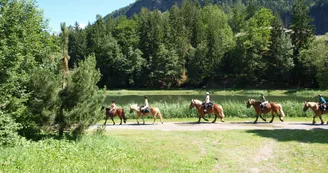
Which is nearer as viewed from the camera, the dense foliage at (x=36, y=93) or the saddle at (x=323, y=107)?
the dense foliage at (x=36, y=93)

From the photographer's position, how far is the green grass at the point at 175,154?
12.1 m

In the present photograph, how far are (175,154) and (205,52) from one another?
225ft

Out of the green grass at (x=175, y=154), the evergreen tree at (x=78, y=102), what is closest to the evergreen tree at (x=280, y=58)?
the green grass at (x=175, y=154)

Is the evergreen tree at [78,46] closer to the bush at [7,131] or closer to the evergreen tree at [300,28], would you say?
the evergreen tree at [300,28]

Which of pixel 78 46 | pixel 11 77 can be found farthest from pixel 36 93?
pixel 78 46

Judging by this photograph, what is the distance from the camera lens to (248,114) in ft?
96.5

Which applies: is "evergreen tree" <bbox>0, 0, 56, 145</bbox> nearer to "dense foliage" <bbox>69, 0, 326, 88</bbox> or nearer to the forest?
the forest

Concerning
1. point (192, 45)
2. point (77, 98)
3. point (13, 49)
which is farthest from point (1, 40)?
point (192, 45)

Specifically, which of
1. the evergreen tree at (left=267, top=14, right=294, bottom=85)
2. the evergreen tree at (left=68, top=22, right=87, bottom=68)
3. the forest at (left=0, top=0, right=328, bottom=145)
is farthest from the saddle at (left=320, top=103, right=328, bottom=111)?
the evergreen tree at (left=68, top=22, right=87, bottom=68)

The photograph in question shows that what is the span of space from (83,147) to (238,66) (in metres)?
67.7

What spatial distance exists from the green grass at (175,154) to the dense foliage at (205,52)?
55088mm

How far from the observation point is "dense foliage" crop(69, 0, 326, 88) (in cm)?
7312

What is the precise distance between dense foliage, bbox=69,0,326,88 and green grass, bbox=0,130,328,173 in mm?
55088

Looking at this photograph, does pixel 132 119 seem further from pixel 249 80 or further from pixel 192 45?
pixel 192 45
